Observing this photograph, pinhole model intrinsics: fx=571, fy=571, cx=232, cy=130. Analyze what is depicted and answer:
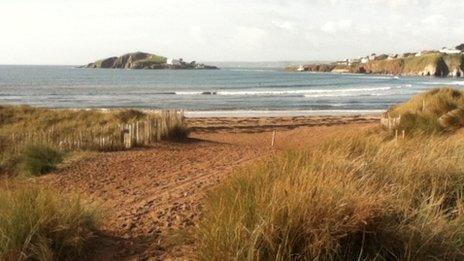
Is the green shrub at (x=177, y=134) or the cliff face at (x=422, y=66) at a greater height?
the green shrub at (x=177, y=134)

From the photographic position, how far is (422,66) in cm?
16638

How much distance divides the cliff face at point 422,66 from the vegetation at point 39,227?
161076 millimetres

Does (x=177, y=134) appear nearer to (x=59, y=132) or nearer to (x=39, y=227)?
(x=59, y=132)

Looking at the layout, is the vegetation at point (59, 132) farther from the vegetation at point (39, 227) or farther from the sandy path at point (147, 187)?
the vegetation at point (39, 227)

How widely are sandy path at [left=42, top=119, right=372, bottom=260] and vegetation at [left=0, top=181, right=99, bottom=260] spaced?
269mm

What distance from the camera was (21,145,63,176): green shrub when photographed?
1238 cm

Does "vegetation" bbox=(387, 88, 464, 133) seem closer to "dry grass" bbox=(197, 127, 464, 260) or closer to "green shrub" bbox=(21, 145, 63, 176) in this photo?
"dry grass" bbox=(197, 127, 464, 260)

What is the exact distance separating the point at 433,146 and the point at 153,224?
143 inches

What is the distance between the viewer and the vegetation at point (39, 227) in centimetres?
466

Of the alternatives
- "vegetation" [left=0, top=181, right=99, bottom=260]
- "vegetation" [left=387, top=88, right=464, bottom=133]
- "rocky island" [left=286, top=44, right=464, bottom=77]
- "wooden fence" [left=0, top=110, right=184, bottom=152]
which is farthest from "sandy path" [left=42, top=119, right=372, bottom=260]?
"rocky island" [left=286, top=44, right=464, bottom=77]

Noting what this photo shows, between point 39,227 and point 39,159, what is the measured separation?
8.60 m

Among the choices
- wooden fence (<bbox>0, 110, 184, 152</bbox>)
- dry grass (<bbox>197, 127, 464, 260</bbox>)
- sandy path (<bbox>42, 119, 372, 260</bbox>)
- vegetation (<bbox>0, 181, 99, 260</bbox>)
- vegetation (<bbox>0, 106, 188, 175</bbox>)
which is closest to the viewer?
dry grass (<bbox>197, 127, 464, 260</bbox>)

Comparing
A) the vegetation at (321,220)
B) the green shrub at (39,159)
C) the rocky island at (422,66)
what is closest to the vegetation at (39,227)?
the vegetation at (321,220)

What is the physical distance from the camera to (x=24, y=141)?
49.8ft
